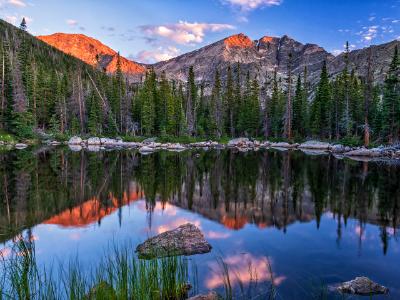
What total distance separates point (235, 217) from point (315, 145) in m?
53.6

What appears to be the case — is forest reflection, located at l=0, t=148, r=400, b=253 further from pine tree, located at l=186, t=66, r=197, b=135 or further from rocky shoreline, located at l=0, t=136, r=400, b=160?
pine tree, located at l=186, t=66, r=197, b=135

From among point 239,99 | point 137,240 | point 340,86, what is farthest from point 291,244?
point 239,99

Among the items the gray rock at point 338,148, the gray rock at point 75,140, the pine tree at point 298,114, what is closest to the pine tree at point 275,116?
the pine tree at point 298,114

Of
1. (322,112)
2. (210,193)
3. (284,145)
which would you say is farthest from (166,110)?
(210,193)

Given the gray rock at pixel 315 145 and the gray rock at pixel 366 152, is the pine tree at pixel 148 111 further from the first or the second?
the gray rock at pixel 366 152

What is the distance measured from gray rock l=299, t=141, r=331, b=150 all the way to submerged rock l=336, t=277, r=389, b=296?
57.8 m

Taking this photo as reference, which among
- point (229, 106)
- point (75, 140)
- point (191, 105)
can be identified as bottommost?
point (75, 140)

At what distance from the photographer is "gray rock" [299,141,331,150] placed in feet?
211

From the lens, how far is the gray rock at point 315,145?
211 feet

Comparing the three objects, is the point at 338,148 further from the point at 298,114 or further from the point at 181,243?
the point at 181,243

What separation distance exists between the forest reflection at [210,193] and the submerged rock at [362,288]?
4.50 m

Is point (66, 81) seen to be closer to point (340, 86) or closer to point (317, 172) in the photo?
point (340, 86)

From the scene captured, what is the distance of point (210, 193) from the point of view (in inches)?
943

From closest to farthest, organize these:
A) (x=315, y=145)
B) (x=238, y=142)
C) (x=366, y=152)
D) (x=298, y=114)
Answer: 1. (x=366, y=152)
2. (x=315, y=145)
3. (x=238, y=142)
4. (x=298, y=114)
